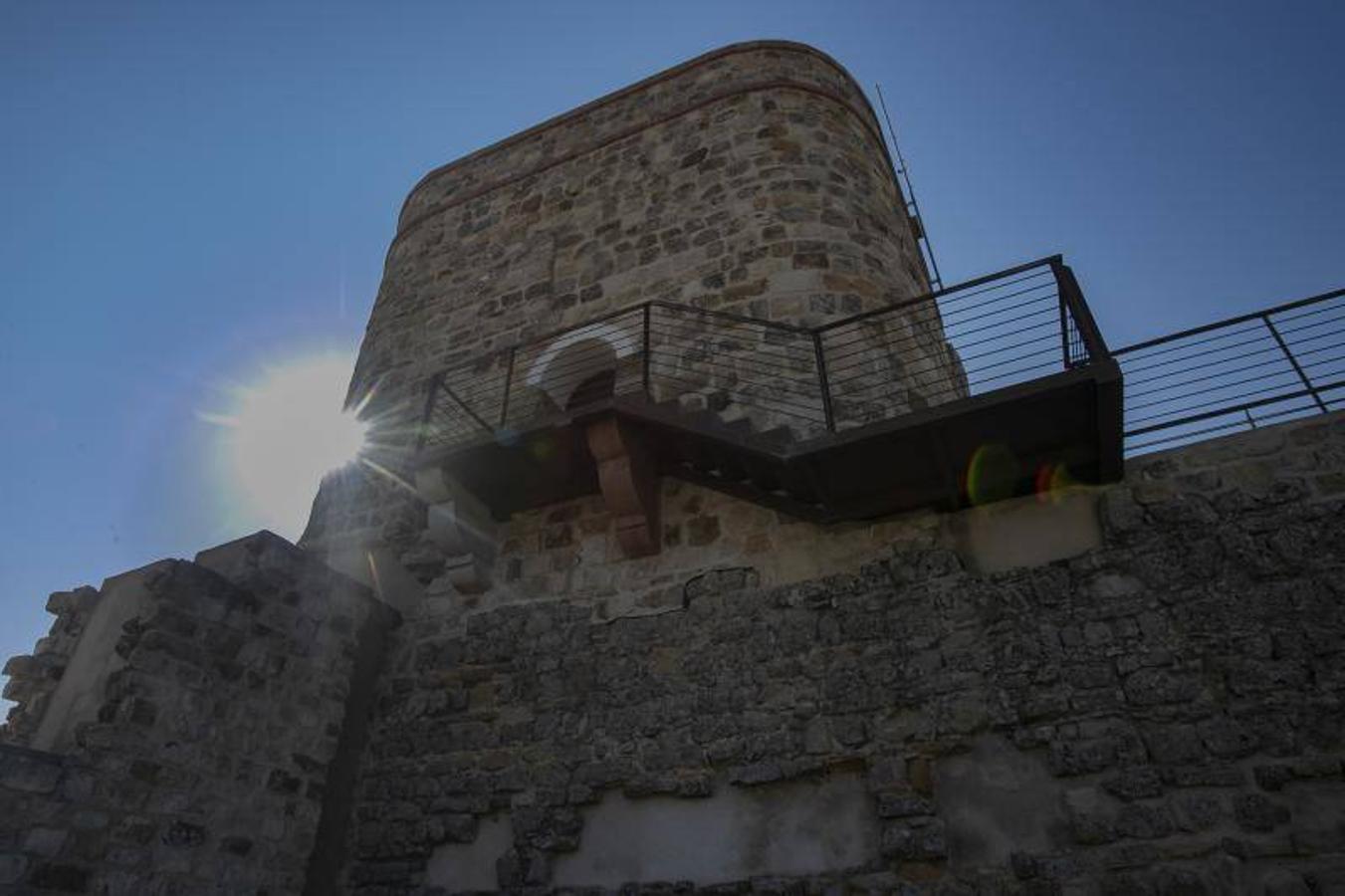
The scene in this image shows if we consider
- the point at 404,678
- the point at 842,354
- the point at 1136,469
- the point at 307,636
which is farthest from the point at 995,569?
the point at 307,636

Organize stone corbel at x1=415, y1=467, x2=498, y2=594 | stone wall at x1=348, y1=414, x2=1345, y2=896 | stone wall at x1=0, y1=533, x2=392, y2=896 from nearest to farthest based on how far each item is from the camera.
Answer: stone wall at x1=348, y1=414, x2=1345, y2=896 → stone wall at x1=0, y1=533, x2=392, y2=896 → stone corbel at x1=415, y1=467, x2=498, y2=594

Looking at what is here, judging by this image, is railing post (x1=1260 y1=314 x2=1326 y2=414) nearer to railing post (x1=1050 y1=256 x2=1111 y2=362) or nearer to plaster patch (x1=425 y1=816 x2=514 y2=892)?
railing post (x1=1050 y1=256 x2=1111 y2=362)

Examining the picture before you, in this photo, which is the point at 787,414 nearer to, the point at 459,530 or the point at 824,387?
the point at 824,387

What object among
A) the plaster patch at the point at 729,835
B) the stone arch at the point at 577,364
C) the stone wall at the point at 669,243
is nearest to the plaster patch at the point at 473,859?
the plaster patch at the point at 729,835

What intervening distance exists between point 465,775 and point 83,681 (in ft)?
7.44

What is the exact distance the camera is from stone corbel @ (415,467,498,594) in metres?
5.80

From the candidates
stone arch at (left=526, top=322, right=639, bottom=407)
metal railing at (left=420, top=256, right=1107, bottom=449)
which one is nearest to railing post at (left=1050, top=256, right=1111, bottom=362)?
metal railing at (left=420, top=256, right=1107, bottom=449)

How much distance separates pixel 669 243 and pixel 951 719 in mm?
4654

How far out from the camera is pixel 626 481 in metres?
5.21

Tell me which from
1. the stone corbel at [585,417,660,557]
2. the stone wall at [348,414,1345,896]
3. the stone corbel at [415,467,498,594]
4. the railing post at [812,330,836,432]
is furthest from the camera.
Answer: the stone corbel at [415,467,498,594]

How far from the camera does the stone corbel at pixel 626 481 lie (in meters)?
5.22

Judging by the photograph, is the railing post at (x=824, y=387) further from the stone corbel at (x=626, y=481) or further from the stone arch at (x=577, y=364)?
the stone arch at (x=577, y=364)

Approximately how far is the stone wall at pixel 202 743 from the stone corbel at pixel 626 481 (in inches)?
87.7

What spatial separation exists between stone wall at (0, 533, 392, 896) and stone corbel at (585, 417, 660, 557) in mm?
→ 2227
